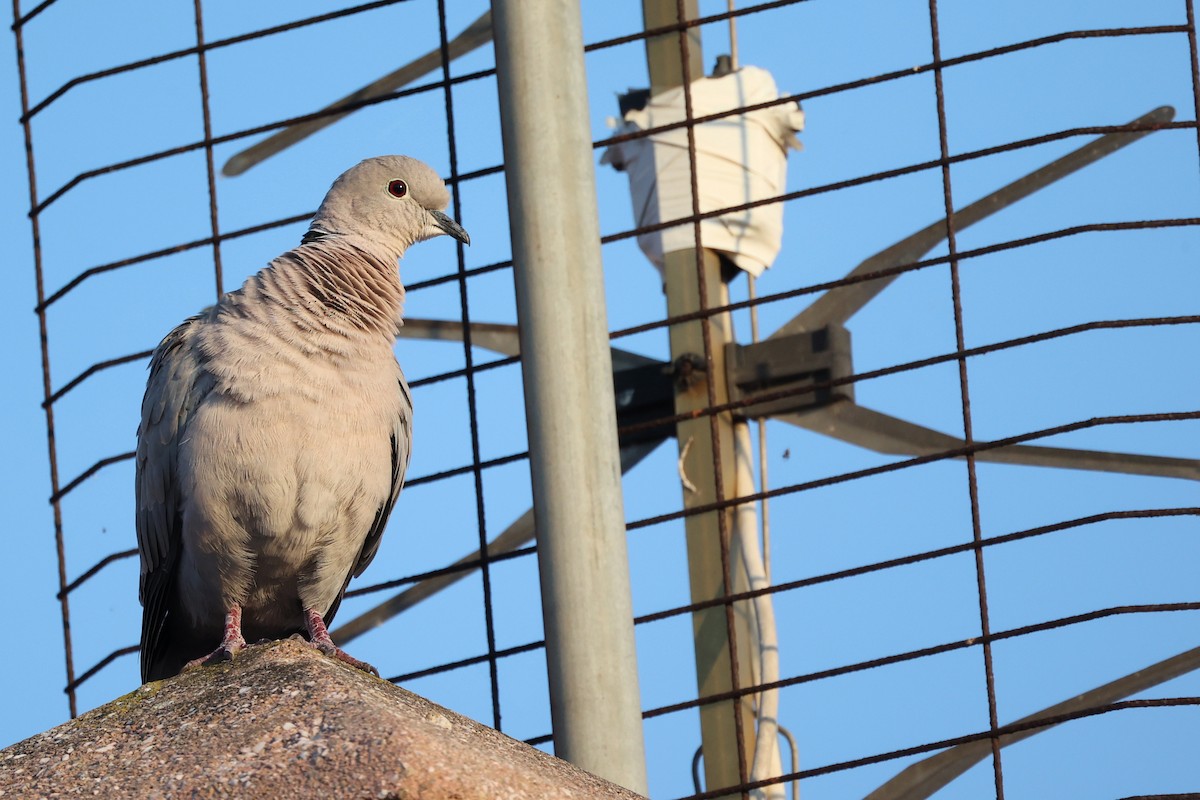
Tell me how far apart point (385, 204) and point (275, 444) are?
4.36 feet

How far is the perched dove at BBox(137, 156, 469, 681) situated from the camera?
6289 millimetres

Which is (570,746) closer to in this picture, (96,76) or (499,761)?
(499,761)

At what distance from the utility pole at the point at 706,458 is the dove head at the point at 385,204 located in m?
1.70

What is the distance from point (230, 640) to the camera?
20.9ft

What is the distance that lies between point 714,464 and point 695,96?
212cm

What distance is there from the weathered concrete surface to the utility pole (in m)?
4.01

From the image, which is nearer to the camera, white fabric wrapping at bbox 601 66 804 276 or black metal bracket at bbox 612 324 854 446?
black metal bracket at bbox 612 324 854 446

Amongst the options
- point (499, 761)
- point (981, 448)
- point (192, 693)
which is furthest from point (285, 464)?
point (981, 448)

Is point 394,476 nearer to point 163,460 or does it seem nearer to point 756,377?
point 163,460

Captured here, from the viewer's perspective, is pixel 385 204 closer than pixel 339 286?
No

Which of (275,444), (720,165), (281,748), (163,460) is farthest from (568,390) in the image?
(281,748)

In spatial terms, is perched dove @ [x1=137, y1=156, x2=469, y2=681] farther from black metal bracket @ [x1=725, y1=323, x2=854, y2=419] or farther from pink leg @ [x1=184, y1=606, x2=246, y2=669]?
black metal bracket @ [x1=725, y1=323, x2=854, y2=419]

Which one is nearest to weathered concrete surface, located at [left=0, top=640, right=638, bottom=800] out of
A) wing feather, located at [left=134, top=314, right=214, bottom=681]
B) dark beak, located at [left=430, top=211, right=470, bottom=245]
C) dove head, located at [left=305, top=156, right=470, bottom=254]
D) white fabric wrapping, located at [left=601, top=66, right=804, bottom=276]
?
wing feather, located at [left=134, top=314, right=214, bottom=681]

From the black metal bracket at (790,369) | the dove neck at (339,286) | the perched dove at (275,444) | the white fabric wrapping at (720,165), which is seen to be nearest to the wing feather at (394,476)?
the perched dove at (275,444)
